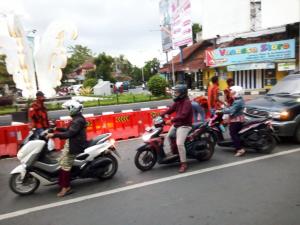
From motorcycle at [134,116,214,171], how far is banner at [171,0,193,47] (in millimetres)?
23607

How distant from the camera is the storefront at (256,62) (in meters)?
24.5

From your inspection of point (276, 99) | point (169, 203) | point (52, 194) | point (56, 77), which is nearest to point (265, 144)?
point (276, 99)

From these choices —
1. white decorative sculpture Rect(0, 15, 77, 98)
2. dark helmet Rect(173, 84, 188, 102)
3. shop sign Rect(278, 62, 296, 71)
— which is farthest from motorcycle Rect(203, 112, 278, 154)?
white decorative sculpture Rect(0, 15, 77, 98)

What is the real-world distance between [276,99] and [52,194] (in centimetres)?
595

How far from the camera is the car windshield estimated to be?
320 inches

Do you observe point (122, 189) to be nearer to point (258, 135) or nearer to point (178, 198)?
point (178, 198)

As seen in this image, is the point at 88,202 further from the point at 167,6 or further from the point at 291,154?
the point at 167,6

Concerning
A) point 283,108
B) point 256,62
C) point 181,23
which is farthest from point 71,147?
point 181,23

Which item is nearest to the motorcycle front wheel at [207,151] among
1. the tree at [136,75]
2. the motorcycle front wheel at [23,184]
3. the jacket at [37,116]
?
the motorcycle front wheel at [23,184]

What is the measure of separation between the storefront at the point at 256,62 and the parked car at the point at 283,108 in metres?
17.6

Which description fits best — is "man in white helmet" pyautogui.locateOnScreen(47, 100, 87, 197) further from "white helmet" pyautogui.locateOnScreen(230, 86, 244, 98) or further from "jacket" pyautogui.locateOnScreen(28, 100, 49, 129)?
"white helmet" pyautogui.locateOnScreen(230, 86, 244, 98)

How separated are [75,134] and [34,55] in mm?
22587

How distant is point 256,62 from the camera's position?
86.9 feet

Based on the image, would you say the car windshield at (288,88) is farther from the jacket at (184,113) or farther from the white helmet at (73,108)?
the white helmet at (73,108)
